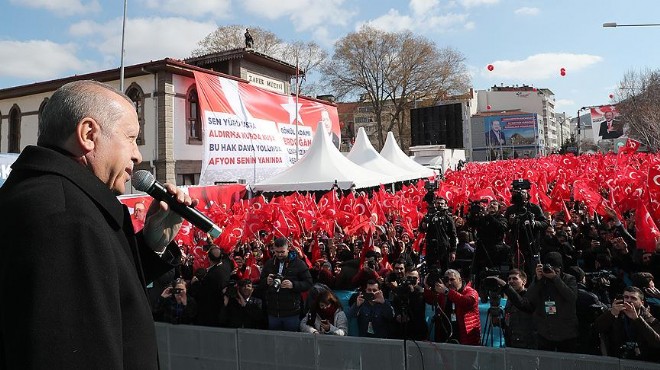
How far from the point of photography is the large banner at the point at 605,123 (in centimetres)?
8019

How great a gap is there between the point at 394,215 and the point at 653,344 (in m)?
8.01

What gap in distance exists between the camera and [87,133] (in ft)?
4.37

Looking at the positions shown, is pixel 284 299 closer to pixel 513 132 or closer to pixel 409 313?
pixel 409 313

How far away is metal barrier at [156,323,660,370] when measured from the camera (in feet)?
14.7

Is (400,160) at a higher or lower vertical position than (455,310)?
higher

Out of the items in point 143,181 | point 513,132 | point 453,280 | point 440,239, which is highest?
point 513,132

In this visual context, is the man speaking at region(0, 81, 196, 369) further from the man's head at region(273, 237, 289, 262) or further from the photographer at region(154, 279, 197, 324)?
the man's head at region(273, 237, 289, 262)

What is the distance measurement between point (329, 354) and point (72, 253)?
4405mm

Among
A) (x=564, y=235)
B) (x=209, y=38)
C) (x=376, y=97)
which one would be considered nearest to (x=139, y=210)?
(x=564, y=235)

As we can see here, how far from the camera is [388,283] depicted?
22.4 feet

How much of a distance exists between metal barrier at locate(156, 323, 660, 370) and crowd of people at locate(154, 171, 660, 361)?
1.86ft

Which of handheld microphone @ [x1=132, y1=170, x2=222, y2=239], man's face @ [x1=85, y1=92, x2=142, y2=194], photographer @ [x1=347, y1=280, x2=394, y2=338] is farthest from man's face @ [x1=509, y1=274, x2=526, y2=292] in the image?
man's face @ [x1=85, y1=92, x2=142, y2=194]

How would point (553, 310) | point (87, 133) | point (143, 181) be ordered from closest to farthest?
point (87, 133) < point (143, 181) < point (553, 310)

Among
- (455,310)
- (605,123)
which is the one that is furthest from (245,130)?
(605,123)
